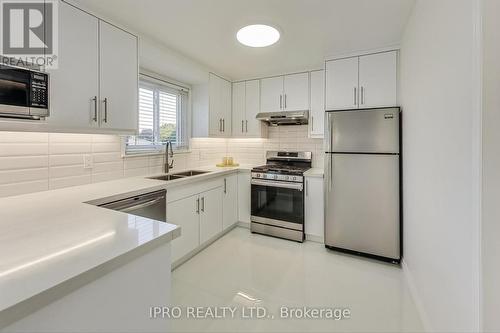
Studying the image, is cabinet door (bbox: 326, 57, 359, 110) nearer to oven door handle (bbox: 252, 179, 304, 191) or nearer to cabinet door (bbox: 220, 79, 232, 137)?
oven door handle (bbox: 252, 179, 304, 191)

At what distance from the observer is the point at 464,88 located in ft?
3.28

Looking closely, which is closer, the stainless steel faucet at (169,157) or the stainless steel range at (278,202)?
the stainless steel faucet at (169,157)

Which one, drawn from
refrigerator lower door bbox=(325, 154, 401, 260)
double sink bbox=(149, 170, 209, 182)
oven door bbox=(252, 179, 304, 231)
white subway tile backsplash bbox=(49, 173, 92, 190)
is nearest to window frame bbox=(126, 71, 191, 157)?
double sink bbox=(149, 170, 209, 182)

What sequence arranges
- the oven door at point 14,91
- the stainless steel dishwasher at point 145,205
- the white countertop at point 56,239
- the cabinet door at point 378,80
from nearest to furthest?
the white countertop at point 56,239 < the oven door at point 14,91 < the stainless steel dishwasher at point 145,205 < the cabinet door at point 378,80

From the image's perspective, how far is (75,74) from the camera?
5.65 ft

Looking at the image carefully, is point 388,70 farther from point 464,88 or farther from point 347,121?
point 464,88

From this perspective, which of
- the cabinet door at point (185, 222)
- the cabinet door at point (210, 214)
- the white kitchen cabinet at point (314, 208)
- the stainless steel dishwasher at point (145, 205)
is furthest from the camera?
the white kitchen cabinet at point (314, 208)

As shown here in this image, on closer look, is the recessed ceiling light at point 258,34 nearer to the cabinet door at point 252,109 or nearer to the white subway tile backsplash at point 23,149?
the cabinet door at point 252,109

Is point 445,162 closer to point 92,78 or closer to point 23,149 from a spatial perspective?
point 92,78

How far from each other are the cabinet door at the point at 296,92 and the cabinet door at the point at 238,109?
0.71 metres

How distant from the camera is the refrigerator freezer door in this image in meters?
2.44

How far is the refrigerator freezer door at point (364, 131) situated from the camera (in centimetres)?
244

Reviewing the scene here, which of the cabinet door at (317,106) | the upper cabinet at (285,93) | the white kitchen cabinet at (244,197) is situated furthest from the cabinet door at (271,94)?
the white kitchen cabinet at (244,197)

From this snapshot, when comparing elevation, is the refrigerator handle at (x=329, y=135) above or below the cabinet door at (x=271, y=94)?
below
